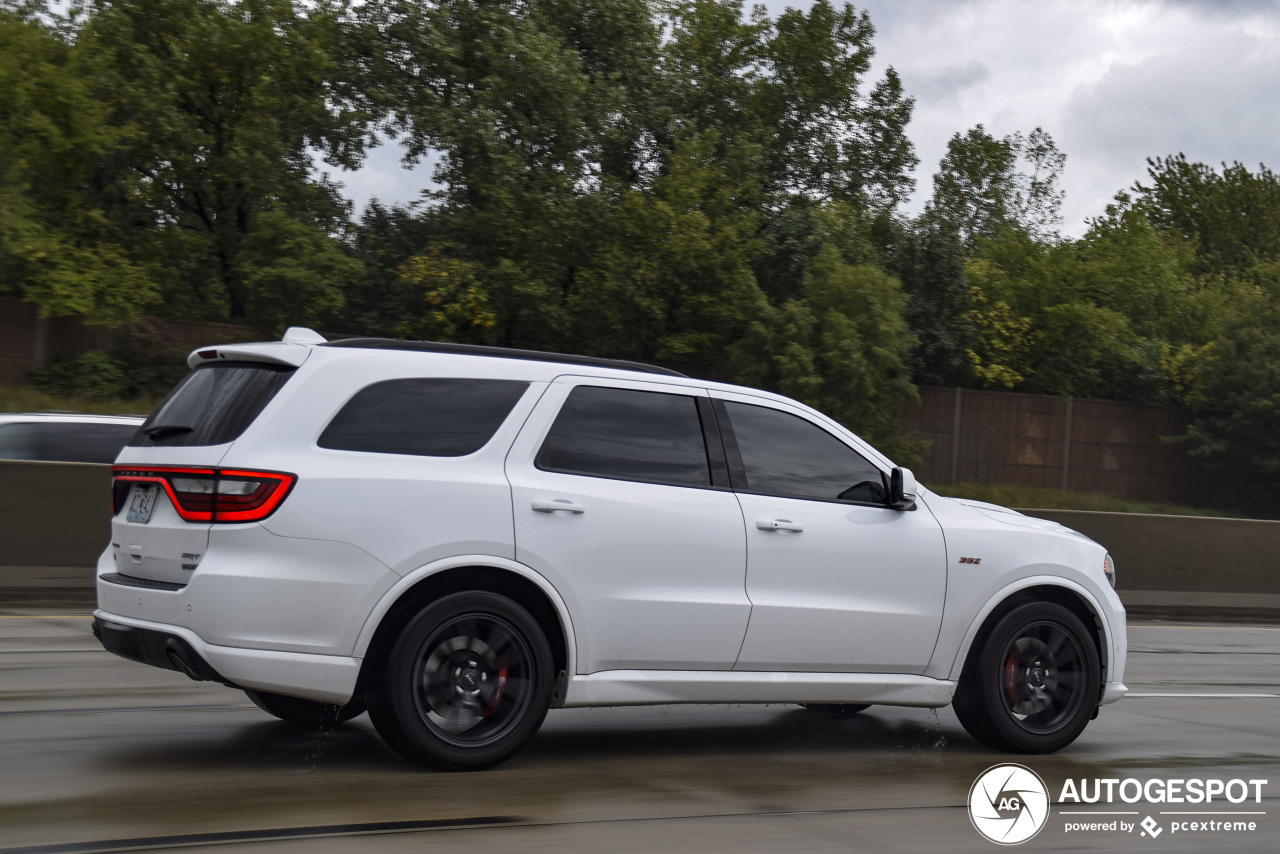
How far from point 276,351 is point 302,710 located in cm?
207

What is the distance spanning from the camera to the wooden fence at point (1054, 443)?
3444cm

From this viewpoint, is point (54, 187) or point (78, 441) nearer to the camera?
point (78, 441)

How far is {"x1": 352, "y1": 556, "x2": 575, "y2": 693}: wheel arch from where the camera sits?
18.3 ft

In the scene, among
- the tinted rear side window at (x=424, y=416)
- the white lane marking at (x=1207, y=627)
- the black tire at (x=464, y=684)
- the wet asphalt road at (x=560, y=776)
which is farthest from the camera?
the white lane marking at (x=1207, y=627)

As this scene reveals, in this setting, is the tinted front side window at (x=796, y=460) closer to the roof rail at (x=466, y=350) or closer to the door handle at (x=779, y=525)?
the door handle at (x=779, y=525)

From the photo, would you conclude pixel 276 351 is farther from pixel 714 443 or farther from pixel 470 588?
pixel 714 443

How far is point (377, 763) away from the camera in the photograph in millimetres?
6051

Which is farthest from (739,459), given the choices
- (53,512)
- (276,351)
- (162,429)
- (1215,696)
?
(53,512)

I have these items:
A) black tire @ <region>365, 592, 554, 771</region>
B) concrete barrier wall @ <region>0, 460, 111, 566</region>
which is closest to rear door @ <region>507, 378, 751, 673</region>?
black tire @ <region>365, 592, 554, 771</region>

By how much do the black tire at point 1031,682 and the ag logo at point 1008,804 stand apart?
1.24 ft

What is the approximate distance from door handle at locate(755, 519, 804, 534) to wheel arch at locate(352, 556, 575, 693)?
3.60 feet

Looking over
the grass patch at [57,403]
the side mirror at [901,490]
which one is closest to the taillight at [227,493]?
the side mirror at [901,490]

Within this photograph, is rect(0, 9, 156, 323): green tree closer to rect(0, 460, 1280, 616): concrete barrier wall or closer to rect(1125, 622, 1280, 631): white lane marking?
rect(0, 460, 1280, 616): concrete barrier wall

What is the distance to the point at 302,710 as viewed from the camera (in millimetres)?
6840
